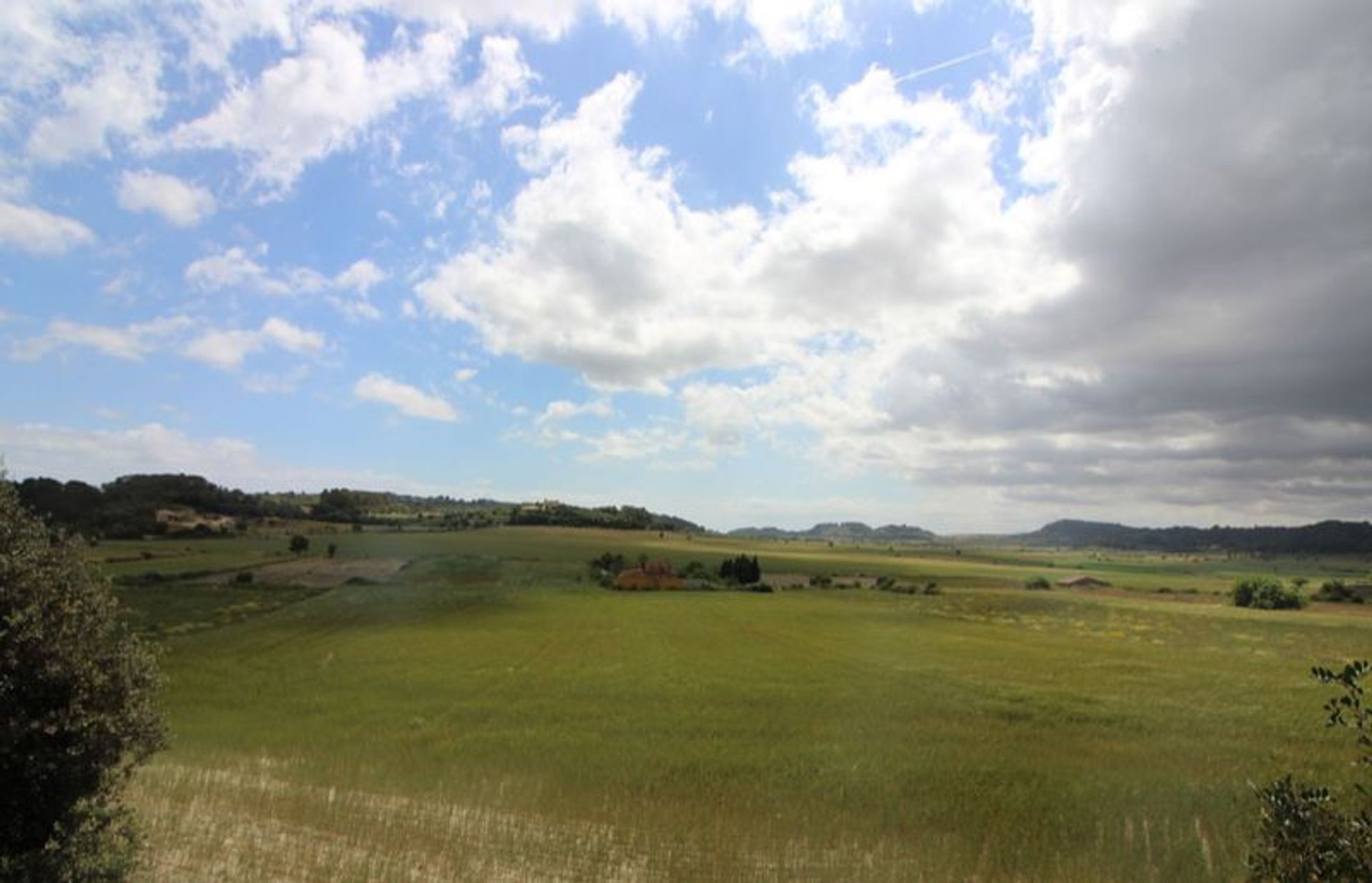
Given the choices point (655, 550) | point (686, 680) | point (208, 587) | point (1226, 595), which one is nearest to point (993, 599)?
point (1226, 595)

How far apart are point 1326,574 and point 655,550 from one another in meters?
157

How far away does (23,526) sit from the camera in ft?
55.2

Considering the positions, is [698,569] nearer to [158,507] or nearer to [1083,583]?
[1083,583]

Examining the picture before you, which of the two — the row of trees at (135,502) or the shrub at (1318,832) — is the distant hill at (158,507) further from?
the shrub at (1318,832)

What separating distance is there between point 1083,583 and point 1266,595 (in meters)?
41.7

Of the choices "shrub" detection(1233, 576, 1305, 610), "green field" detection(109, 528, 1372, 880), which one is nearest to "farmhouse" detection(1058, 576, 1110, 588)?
"shrub" detection(1233, 576, 1305, 610)

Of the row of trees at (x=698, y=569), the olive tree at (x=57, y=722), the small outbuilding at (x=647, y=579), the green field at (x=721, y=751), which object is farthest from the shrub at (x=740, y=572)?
the olive tree at (x=57, y=722)

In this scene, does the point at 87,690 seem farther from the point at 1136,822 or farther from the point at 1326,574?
the point at 1326,574

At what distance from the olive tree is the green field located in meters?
3.21

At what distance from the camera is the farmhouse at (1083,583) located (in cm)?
14088

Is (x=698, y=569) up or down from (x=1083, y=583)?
down

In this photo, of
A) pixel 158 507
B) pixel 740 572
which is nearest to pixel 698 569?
pixel 740 572

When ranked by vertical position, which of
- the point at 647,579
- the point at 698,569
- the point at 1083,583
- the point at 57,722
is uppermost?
the point at 57,722

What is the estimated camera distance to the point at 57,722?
14.9m
